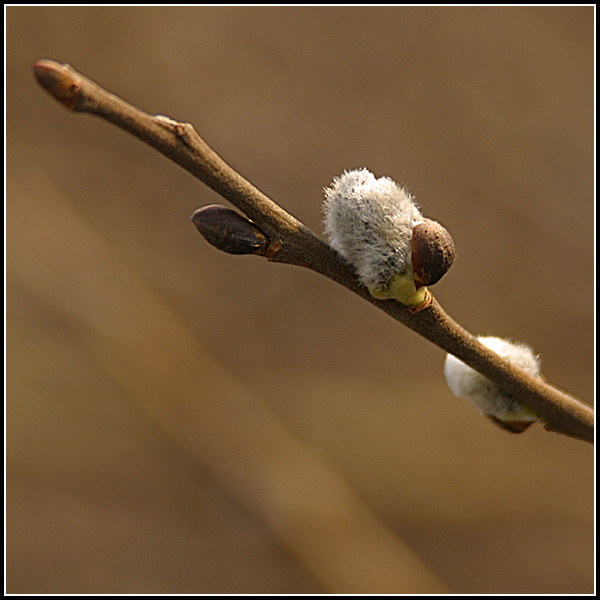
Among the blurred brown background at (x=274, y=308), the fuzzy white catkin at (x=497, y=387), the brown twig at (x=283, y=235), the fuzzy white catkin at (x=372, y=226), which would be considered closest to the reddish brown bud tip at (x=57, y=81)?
the brown twig at (x=283, y=235)

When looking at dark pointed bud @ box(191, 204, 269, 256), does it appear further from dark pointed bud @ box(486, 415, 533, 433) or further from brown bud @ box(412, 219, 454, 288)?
dark pointed bud @ box(486, 415, 533, 433)

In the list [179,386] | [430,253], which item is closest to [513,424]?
[430,253]

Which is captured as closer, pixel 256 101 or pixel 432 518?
pixel 432 518

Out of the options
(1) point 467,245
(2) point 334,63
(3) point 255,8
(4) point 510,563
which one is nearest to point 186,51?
(3) point 255,8

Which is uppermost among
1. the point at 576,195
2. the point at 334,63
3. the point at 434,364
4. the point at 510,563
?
the point at 334,63

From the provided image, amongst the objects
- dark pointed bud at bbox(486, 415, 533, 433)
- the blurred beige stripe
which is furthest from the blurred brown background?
dark pointed bud at bbox(486, 415, 533, 433)

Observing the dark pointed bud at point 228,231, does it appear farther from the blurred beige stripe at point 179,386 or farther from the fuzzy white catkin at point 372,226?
the blurred beige stripe at point 179,386

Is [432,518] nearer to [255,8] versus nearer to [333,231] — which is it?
[333,231]
